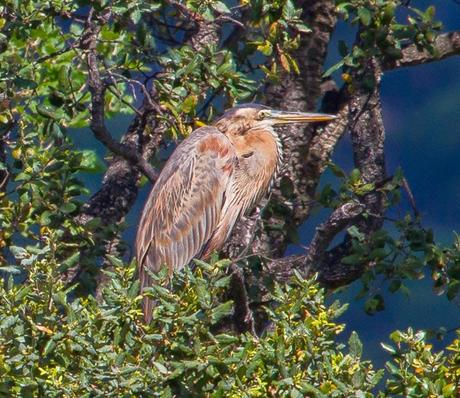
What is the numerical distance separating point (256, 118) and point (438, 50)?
935mm

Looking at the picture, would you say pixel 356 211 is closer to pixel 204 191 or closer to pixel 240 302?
pixel 240 302

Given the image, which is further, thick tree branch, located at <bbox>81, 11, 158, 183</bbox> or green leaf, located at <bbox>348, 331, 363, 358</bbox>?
thick tree branch, located at <bbox>81, 11, 158, 183</bbox>

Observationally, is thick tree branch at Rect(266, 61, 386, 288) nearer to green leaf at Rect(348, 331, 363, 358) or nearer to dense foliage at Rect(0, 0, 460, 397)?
dense foliage at Rect(0, 0, 460, 397)

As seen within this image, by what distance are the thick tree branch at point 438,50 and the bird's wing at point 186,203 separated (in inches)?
36.4

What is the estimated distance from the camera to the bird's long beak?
590 centimetres

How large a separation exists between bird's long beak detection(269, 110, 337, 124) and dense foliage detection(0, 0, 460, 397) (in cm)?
18

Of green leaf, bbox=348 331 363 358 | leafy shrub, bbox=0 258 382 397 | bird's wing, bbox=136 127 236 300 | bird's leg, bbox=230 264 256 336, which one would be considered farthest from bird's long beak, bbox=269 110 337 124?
green leaf, bbox=348 331 363 358

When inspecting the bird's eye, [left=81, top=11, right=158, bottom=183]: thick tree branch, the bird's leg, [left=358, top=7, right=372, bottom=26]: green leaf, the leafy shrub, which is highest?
[left=358, top=7, right=372, bottom=26]: green leaf

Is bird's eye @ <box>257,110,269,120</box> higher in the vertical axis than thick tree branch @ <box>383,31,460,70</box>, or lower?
lower

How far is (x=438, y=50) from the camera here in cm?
584

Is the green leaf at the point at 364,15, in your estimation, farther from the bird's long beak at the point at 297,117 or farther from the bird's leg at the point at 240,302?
the bird's leg at the point at 240,302

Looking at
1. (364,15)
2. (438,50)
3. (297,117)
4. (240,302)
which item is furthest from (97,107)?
(438,50)

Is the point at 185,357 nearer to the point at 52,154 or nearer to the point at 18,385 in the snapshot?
the point at 18,385

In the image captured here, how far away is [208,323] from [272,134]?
2.72 metres
